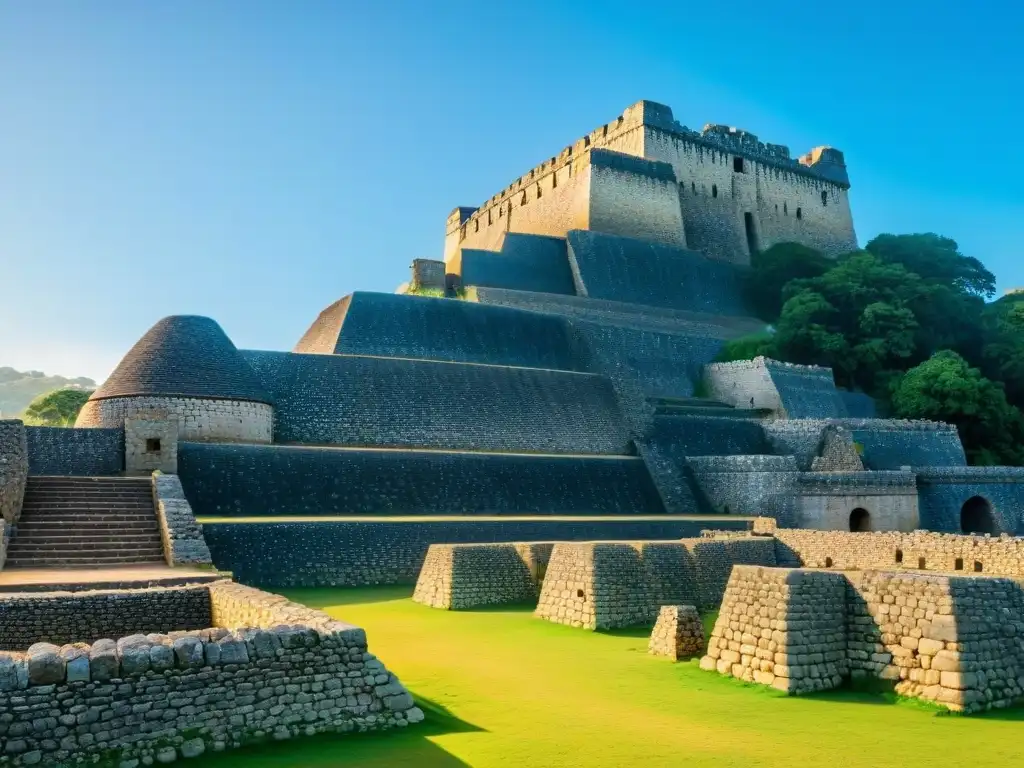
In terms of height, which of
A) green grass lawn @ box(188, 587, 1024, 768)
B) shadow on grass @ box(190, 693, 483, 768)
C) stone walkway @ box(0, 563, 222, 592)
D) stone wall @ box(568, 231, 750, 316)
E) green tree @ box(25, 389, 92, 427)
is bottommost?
green grass lawn @ box(188, 587, 1024, 768)

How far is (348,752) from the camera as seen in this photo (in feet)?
23.1

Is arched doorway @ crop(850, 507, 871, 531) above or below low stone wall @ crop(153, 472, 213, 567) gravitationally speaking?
below

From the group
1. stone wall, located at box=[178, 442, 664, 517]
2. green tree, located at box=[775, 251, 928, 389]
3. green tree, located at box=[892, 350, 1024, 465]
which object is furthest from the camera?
green tree, located at box=[775, 251, 928, 389]

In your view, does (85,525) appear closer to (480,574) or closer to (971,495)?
(480,574)

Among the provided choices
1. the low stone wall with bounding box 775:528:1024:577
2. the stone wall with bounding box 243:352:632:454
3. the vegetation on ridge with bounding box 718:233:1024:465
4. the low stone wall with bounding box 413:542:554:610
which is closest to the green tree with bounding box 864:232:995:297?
the vegetation on ridge with bounding box 718:233:1024:465

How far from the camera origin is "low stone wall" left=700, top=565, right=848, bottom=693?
9.79 m

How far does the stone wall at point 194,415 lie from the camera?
21.7m

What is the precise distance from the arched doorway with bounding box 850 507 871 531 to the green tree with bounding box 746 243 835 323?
19705mm

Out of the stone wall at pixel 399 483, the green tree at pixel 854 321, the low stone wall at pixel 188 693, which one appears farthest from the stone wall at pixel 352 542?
the green tree at pixel 854 321

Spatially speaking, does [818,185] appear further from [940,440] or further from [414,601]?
[414,601]

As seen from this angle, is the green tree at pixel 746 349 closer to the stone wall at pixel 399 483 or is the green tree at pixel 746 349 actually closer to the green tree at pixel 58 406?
the stone wall at pixel 399 483

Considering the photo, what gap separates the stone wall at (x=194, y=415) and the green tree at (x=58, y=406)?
24.8 meters

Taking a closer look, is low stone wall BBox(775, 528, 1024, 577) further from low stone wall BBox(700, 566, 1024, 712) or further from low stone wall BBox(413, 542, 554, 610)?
low stone wall BBox(413, 542, 554, 610)

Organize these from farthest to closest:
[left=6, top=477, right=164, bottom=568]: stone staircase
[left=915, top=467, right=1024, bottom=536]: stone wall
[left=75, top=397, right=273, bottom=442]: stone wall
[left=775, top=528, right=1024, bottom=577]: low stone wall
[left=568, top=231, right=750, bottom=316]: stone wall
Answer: [left=568, top=231, right=750, bottom=316]: stone wall, [left=915, top=467, right=1024, bottom=536]: stone wall, [left=75, top=397, right=273, bottom=442]: stone wall, [left=775, top=528, right=1024, bottom=577]: low stone wall, [left=6, top=477, right=164, bottom=568]: stone staircase
